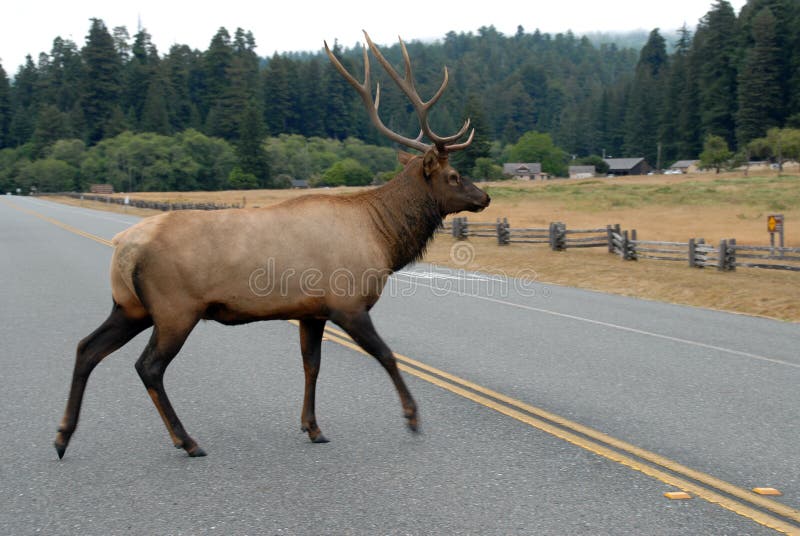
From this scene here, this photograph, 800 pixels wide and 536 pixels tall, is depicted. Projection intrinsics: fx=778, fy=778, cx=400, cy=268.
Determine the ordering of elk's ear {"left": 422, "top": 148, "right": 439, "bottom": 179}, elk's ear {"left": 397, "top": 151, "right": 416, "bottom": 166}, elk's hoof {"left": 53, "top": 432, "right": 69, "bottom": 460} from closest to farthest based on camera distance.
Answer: elk's hoof {"left": 53, "top": 432, "right": 69, "bottom": 460}, elk's ear {"left": 422, "top": 148, "right": 439, "bottom": 179}, elk's ear {"left": 397, "top": 151, "right": 416, "bottom": 166}

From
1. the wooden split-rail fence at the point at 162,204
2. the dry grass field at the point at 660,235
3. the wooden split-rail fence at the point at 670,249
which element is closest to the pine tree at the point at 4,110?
the wooden split-rail fence at the point at 162,204

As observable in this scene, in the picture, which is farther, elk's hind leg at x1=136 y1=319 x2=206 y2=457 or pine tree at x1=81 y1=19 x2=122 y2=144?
pine tree at x1=81 y1=19 x2=122 y2=144

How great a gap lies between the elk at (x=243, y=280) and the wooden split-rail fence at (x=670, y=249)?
15274 mm

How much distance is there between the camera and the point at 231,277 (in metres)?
5.18

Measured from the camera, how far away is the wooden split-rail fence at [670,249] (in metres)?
18.8

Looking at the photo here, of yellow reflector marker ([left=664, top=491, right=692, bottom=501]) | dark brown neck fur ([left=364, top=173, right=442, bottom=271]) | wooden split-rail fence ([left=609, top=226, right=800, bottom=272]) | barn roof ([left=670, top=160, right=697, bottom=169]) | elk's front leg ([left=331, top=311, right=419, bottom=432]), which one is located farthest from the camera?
barn roof ([left=670, top=160, right=697, bottom=169])

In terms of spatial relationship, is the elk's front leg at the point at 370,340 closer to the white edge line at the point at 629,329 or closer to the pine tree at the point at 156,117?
the white edge line at the point at 629,329

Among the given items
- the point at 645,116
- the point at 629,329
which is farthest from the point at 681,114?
the point at 629,329

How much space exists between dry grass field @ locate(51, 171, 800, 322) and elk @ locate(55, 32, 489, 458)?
380 inches

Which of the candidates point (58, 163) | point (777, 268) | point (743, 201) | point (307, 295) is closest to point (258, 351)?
point (307, 295)

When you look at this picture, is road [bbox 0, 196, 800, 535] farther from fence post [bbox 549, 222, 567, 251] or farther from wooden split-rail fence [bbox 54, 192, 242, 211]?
wooden split-rail fence [bbox 54, 192, 242, 211]

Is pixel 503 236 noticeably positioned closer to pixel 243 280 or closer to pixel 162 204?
pixel 243 280

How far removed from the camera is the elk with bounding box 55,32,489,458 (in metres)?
5.06

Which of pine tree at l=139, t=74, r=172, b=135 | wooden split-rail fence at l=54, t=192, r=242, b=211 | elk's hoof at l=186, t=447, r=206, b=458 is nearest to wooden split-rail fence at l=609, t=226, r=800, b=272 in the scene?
elk's hoof at l=186, t=447, r=206, b=458
